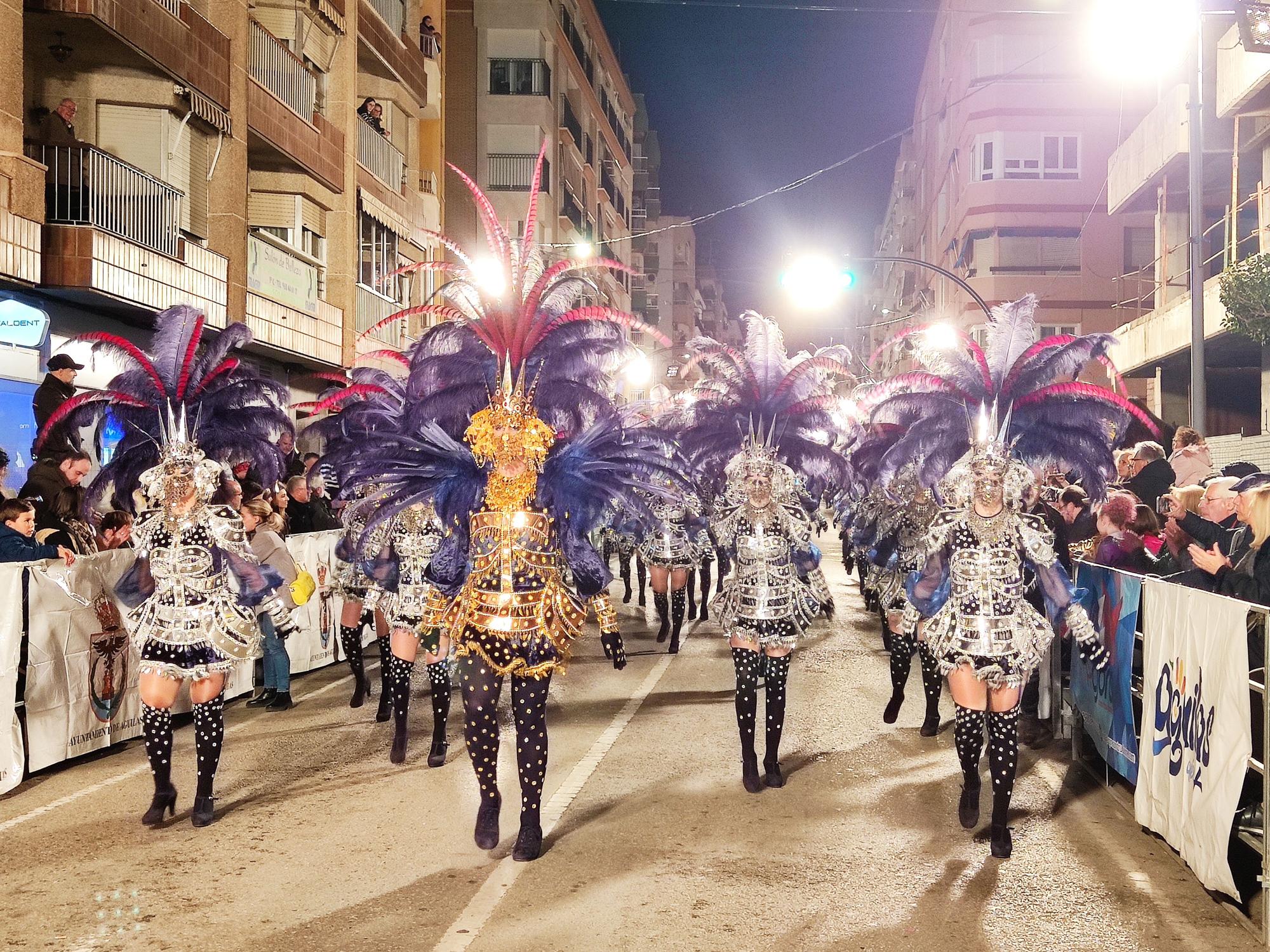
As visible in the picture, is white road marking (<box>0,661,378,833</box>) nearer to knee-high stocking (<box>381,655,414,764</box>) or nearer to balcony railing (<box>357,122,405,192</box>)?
knee-high stocking (<box>381,655,414,764</box>)

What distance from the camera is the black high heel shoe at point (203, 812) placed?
22.4ft

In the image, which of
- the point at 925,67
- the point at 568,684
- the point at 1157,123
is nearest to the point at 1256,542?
the point at 568,684

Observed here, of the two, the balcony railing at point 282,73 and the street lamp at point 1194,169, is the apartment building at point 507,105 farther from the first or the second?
the street lamp at point 1194,169

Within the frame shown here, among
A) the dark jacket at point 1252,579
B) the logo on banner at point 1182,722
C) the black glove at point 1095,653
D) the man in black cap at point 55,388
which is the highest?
the man in black cap at point 55,388

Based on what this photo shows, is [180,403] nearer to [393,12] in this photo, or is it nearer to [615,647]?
[615,647]

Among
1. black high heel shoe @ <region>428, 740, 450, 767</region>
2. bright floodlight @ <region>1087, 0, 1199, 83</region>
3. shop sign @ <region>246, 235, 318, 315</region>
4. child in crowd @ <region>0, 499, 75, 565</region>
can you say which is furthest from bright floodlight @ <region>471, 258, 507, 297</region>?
shop sign @ <region>246, 235, 318, 315</region>

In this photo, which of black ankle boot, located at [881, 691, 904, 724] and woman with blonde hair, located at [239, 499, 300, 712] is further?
black ankle boot, located at [881, 691, 904, 724]

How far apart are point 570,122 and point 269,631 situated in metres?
42.4

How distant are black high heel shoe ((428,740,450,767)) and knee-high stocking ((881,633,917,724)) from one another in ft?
11.3

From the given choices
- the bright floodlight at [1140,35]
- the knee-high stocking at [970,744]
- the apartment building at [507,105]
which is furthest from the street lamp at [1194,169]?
the apartment building at [507,105]

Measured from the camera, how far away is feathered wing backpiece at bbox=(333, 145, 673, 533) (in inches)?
253

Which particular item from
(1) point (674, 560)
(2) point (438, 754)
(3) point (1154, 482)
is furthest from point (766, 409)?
(1) point (674, 560)

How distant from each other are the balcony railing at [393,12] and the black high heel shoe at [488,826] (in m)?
25.6

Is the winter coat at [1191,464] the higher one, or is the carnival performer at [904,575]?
the winter coat at [1191,464]
